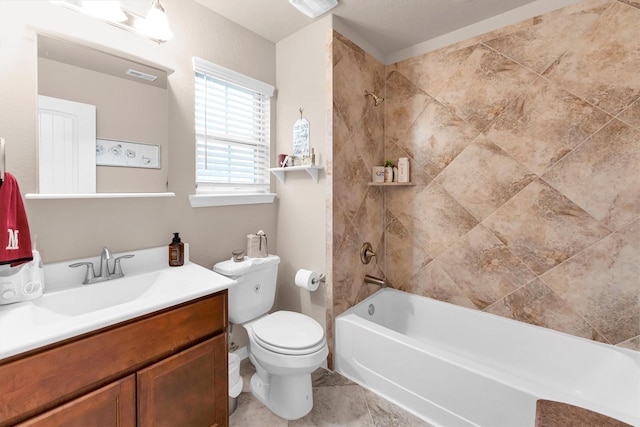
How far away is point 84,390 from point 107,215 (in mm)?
852

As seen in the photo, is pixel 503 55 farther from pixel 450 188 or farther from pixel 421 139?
pixel 450 188

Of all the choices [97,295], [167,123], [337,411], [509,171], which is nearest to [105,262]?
[97,295]

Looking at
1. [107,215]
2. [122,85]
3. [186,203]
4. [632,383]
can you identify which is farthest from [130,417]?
[632,383]

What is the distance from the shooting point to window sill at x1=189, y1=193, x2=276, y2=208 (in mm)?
1818

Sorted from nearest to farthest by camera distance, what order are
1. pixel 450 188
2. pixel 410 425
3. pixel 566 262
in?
pixel 410 425 < pixel 566 262 < pixel 450 188

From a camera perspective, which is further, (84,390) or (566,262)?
(566,262)

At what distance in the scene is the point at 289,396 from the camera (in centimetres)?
160

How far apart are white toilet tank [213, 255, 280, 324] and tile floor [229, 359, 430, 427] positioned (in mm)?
506

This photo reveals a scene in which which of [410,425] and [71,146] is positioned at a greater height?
[71,146]

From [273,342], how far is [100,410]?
76 cm

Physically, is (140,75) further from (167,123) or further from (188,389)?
(188,389)

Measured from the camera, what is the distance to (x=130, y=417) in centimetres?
104

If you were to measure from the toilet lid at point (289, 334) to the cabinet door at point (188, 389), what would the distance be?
275 mm

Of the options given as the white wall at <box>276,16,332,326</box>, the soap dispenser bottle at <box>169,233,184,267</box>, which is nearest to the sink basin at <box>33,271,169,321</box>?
the soap dispenser bottle at <box>169,233,184,267</box>
